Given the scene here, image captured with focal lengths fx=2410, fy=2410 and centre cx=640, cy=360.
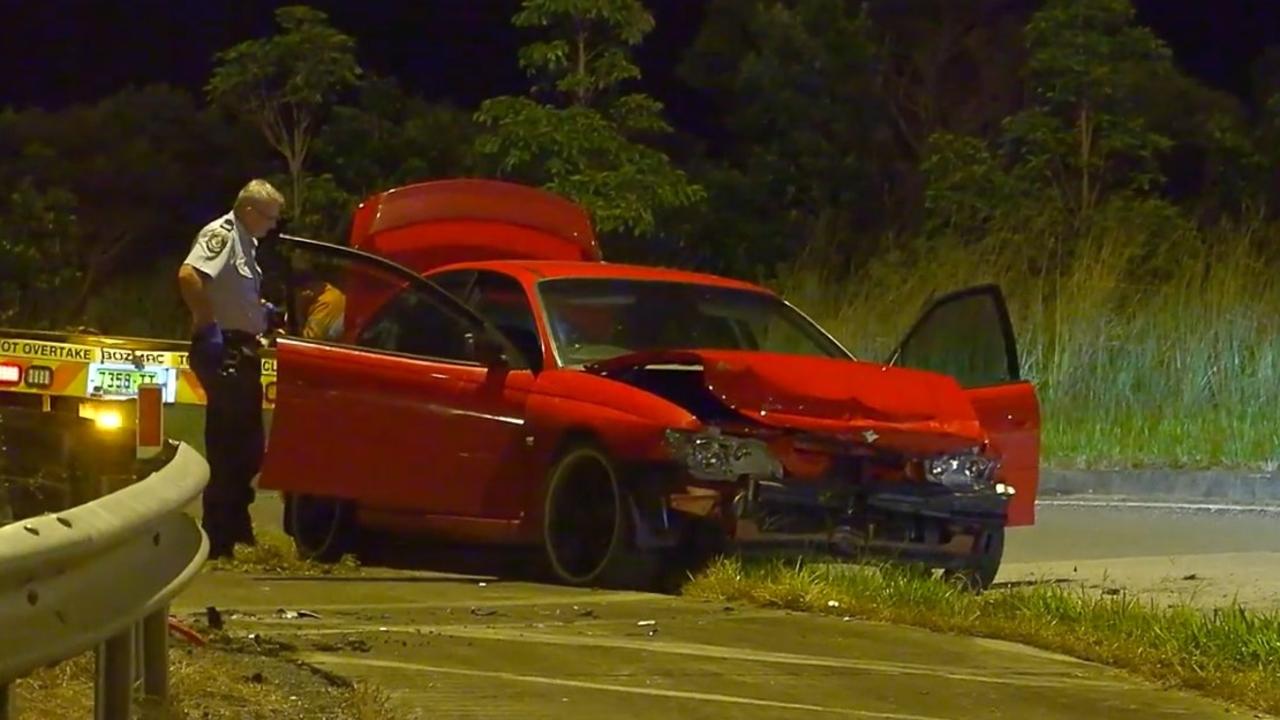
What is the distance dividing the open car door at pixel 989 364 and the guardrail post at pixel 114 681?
5814mm

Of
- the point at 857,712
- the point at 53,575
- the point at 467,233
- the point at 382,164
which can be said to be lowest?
the point at 857,712

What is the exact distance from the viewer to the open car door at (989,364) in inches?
385

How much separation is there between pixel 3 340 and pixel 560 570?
7.03 m

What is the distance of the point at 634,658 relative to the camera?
6988mm

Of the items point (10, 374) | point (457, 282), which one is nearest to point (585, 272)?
point (457, 282)

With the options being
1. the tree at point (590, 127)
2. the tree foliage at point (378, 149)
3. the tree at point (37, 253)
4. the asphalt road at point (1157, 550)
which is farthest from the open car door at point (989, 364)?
the tree foliage at point (378, 149)

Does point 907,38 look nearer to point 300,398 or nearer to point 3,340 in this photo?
point 3,340

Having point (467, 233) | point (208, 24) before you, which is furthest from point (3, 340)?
point (208, 24)

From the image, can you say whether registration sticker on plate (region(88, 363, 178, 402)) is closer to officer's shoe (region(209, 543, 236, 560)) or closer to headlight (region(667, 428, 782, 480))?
officer's shoe (region(209, 543, 236, 560))

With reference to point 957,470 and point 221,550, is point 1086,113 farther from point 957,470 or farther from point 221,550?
point 221,550

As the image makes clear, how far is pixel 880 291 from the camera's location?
19.0 metres

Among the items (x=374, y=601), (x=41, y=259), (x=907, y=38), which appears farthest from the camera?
(x=907, y=38)

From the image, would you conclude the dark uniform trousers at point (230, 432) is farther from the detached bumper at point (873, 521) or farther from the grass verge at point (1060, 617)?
the detached bumper at point (873, 521)

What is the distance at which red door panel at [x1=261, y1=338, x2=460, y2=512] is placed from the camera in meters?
9.56
